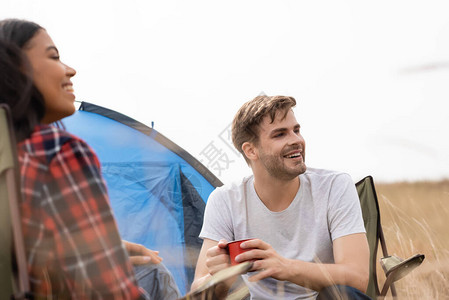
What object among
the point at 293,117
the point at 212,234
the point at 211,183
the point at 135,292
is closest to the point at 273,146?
the point at 293,117

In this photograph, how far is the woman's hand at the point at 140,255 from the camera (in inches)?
43.1

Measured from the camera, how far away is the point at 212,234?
1.81 meters

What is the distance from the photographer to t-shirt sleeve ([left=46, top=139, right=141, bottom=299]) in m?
0.79

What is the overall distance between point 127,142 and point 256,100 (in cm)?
112

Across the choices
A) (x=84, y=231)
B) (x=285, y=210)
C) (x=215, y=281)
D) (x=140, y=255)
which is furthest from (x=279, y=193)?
(x=84, y=231)

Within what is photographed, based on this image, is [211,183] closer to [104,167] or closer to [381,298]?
[104,167]

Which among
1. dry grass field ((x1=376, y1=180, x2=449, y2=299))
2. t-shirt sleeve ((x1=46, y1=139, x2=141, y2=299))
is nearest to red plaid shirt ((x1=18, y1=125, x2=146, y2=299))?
t-shirt sleeve ((x1=46, y1=139, x2=141, y2=299))

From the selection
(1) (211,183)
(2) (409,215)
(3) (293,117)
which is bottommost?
(1) (211,183)

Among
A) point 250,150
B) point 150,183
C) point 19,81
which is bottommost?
point 150,183

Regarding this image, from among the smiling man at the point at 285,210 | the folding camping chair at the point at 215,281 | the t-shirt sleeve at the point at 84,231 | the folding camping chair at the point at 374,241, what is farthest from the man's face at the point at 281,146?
the t-shirt sleeve at the point at 84,231

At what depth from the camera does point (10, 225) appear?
819mm

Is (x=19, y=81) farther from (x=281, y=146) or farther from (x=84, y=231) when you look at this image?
(x=281, y=146)

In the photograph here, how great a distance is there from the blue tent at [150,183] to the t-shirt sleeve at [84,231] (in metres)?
1.81

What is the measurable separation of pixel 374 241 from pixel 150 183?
1.26 m
